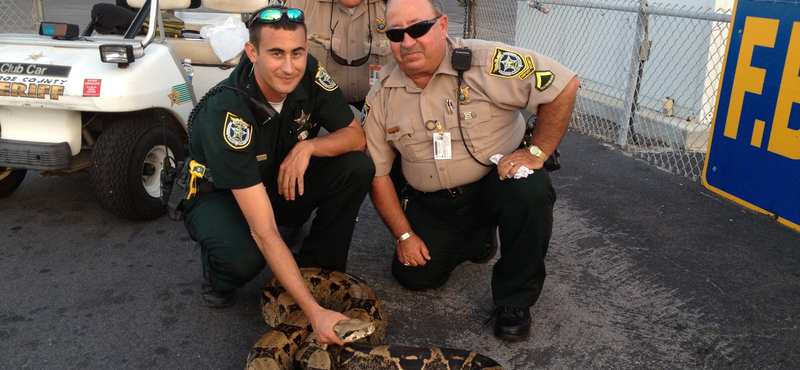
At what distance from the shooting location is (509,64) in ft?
11.4

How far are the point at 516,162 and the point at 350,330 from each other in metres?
1.28

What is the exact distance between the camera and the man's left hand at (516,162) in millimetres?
3417

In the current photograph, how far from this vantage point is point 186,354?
126 inches

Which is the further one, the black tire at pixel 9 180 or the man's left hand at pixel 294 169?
the black tire at pixel 9 180

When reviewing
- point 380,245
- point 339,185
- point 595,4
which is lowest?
point 380,245

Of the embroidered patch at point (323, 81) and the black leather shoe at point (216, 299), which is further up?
the embroidered patch at point (323, 81)

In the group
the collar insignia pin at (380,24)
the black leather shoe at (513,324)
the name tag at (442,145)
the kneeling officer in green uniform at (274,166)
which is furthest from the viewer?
the collar insignia pin at (380,24)

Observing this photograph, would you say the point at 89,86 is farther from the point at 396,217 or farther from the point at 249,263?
the point at 396,217

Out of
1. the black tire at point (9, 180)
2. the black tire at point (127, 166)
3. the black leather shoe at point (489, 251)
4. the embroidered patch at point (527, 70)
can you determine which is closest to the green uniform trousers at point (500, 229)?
the black leather shoe at point (489, 251)

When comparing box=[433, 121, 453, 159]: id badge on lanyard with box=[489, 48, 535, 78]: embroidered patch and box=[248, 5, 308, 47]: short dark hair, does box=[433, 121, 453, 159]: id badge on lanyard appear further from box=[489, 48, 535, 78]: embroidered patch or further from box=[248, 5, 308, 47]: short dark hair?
box=[248, 5, 308, 47]: short dark hair

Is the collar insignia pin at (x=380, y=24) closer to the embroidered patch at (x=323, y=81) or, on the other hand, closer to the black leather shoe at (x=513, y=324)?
the embroidered patch at (x=323, y=81)

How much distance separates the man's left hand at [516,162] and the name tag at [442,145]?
289 millimetres

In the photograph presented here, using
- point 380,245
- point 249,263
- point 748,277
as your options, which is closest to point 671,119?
point 748,277

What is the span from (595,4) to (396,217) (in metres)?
4.11
